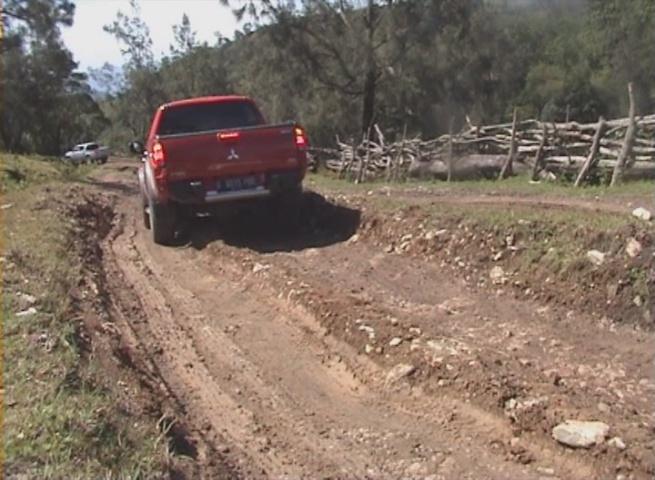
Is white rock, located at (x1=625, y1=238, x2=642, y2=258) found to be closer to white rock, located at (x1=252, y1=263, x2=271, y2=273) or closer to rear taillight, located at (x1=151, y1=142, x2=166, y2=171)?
white rock, located at (x1=252, y1=263, x2=271, y2=273)

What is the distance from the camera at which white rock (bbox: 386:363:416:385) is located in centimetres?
529

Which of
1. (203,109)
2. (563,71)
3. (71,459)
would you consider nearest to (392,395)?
(71,459)

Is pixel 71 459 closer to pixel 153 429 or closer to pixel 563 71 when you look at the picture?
pixel 153 429

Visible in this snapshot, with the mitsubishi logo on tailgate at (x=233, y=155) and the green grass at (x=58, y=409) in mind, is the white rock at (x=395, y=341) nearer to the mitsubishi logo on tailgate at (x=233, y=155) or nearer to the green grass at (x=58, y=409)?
the green grass at (x=58, y=409)

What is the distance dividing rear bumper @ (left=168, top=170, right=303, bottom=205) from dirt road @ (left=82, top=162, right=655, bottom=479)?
51.0 inches

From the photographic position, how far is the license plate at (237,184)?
31.9 ft

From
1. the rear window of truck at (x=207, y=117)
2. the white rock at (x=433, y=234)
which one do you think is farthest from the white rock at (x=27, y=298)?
the rear window of truck at (x=207, y=117)

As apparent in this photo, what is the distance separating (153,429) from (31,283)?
9.72ft

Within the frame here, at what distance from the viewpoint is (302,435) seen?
4.62 meters

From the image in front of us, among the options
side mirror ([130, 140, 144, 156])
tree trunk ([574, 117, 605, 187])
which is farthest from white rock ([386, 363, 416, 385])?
tree trunk ([574, 117, 605, 187])

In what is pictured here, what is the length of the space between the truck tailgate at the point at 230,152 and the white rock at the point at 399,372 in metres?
4.86

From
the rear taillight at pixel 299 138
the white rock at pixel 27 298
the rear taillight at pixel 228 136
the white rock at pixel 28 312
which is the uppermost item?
the rear taillight at pixel 228 136

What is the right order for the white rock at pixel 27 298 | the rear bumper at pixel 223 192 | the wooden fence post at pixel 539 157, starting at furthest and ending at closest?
the wooden fence post at pixel 539 157, the rear bumper at pixel 223 192, the white rock at pixel 27 298

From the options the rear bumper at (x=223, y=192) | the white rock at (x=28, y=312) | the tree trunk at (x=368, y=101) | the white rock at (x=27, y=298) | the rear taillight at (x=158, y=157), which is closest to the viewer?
the white rock at (x=28, y=312)
